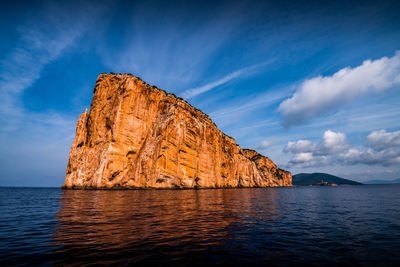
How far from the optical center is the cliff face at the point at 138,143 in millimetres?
58219

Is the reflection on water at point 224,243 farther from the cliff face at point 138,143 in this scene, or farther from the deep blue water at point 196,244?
the cliff face at point 138,143

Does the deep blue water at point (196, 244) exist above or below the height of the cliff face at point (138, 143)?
below

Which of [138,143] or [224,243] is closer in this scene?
[224,243]

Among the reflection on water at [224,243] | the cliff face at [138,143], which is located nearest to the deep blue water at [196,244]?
the reflection on water at [224,243]

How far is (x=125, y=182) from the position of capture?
5903cm

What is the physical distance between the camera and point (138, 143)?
6475cm

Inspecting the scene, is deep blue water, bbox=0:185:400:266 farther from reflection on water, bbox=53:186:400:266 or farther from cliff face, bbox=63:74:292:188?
cliff face, bbox=63:74:292:188

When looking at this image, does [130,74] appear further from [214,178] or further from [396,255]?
[396,255]

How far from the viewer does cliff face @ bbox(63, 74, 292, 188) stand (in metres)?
58.2

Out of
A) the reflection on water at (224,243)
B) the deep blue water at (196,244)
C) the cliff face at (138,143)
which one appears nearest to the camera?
the deep blue water at (196,244)

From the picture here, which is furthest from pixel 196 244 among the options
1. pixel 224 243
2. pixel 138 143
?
pixel 138 143

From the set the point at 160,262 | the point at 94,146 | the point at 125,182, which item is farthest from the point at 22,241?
the point at 94,146

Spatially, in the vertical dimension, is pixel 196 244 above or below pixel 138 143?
below

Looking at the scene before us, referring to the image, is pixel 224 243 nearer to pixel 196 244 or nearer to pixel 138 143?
pixel 196 244
